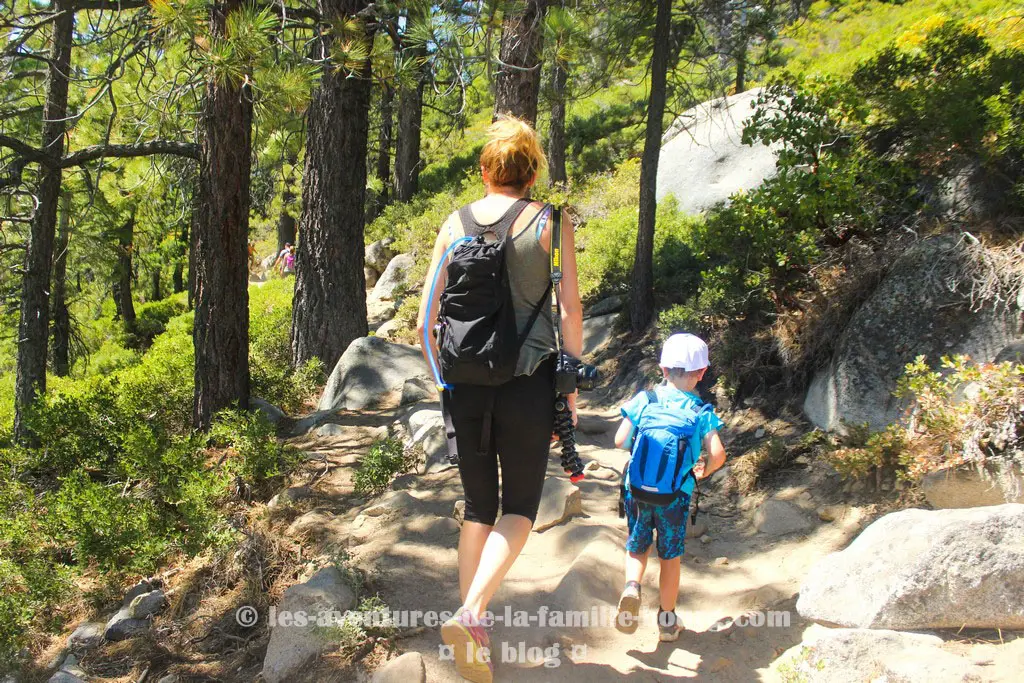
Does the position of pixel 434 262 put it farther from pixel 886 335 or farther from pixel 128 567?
pixel 886 335

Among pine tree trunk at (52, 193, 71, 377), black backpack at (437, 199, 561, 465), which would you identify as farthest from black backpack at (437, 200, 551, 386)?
pine tree trunk at (52, 193, 71, 377)

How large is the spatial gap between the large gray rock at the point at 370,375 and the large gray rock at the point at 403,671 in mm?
4091

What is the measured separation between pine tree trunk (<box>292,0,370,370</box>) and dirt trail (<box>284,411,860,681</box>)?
3.49m

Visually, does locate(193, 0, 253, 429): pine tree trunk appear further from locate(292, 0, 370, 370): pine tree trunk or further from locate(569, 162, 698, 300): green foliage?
locate(569, 162, 698, 300): green foliage

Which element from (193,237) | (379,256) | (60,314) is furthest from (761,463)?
(60,314)

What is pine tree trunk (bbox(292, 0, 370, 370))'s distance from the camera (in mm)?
7742

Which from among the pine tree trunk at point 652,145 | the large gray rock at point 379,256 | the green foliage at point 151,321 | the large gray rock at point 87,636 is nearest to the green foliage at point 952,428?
the pine tree trunk at point 652,145

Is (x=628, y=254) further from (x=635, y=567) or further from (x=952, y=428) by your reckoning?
(x=635, y=567)

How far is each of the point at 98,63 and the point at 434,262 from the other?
31.9ft

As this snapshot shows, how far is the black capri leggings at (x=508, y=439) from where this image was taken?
281 centimetres

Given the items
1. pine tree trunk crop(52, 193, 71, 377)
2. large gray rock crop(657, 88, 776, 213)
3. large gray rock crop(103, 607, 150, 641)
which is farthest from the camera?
pine tree trunk crop(52, 193, 71, 377)

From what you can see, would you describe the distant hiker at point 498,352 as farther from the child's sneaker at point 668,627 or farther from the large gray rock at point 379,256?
the large gray rock at point 379,256

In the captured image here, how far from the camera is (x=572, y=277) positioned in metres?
2.88

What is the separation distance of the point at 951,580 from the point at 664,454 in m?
1.29
